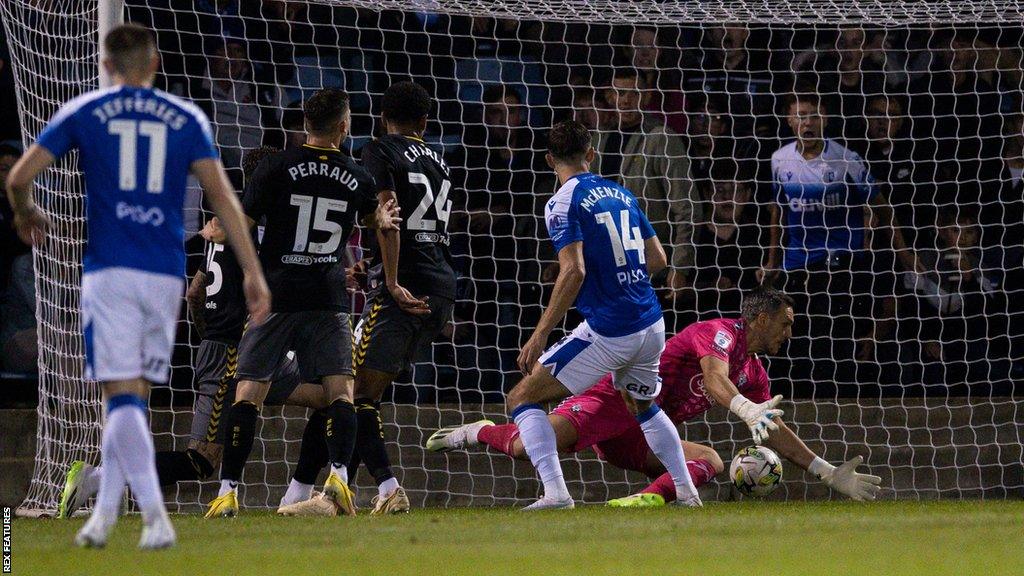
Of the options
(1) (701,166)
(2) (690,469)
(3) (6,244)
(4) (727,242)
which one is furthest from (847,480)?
(3) (6,244)

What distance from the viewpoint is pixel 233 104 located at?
978cm

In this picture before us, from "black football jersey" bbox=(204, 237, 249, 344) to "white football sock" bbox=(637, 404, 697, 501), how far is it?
2.14 meters

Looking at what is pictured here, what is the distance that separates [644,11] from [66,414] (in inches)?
168

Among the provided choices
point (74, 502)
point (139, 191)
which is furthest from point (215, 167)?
point (74, 502)

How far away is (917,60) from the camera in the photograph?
35.4 ft

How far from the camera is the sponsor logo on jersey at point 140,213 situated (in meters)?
4.82

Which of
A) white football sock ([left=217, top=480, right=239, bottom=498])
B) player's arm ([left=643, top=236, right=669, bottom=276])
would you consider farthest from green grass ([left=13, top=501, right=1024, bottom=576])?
player's arm ([left=643, top=236, right=669, bottom=276])

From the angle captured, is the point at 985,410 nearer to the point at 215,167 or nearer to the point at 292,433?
the point at 292,433

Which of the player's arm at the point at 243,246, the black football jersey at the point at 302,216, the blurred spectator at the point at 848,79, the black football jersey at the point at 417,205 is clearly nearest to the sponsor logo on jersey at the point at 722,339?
the black football jersey at the point at 417,205

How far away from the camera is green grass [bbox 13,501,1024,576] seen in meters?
4.09

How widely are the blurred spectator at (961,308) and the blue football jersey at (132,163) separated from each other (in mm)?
6540

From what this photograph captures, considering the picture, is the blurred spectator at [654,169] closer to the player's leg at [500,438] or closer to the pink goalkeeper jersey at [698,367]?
the pink goalkeeper jersey at [698,367]

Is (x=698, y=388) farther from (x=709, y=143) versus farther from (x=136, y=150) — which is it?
(x=136, y=150)

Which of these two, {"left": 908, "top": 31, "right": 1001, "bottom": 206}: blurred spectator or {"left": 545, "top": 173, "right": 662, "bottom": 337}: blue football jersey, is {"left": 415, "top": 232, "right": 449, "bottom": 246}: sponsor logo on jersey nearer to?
{"left": 545, "top": 173, "right": 662, "bottom": 337}: blue football jersey
